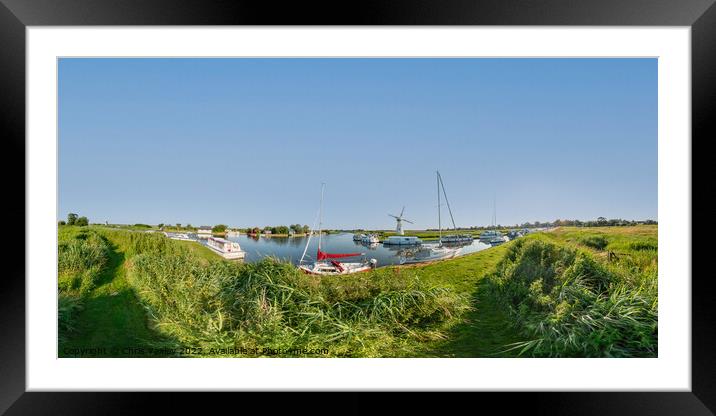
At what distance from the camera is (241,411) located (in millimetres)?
2113

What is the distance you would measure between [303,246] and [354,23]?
2018mm

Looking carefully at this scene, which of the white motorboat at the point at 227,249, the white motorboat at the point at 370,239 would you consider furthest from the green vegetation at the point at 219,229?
the white motorboat at the point at 370,239

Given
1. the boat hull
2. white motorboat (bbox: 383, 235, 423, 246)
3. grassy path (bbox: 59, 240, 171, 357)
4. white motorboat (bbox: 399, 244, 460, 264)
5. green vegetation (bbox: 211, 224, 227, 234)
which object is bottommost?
grassy path (bbox: 59, 240, 171, 357)

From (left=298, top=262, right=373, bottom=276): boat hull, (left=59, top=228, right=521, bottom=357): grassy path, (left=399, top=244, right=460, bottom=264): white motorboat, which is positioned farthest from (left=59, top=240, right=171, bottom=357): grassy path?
(left=399, top=244, right=460, bottom=264): white motorboat

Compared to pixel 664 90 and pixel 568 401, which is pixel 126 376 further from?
pixel 664 90

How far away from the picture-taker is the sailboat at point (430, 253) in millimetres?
3422

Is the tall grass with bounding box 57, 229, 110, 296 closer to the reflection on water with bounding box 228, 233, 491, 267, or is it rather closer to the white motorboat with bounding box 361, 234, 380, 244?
the reflection on water with bounding box 228, 233, 491, 267

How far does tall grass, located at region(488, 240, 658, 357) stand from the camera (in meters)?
2.43

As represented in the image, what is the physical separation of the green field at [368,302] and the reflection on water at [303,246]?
0.11 metres

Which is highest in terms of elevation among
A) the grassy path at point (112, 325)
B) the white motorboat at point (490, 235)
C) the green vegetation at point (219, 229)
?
the green vegetation at point (219, 229)

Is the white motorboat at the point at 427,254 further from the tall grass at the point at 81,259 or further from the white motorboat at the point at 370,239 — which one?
the tall grass at the point at 81,259

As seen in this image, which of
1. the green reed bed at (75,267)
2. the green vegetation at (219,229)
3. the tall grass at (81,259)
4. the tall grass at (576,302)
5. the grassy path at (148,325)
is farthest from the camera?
the green vegetation at (219,229)

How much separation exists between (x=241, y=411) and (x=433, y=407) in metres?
1.16

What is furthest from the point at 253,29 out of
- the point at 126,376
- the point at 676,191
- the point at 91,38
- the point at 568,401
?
the point at 568,401
